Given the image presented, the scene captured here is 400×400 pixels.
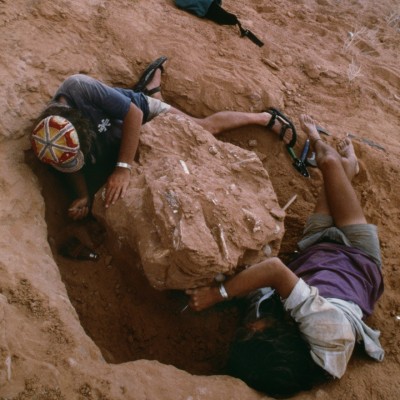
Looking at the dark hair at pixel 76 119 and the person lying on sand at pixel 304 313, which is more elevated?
the dark hair at pixel 76 119

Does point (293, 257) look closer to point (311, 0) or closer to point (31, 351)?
point (31, 351)

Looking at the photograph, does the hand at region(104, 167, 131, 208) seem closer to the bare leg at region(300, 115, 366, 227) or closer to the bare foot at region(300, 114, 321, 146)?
the bare leg at region(300, 115, 366, 227)

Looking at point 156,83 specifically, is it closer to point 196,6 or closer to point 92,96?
point 92,96

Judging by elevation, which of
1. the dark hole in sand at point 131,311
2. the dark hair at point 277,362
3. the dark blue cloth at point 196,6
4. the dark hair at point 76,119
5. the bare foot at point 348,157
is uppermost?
the dark blue cloth at point 196,6

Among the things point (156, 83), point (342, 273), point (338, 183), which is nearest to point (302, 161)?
point (338, 183)

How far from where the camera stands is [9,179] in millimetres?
2270

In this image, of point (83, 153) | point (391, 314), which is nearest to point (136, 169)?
point (83, 153)

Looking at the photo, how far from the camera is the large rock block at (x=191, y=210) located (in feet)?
6.61

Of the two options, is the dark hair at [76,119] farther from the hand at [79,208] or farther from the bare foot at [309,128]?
the bare foot at [309,128]

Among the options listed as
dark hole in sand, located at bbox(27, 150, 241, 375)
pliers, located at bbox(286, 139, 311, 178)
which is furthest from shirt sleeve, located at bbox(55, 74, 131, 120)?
pliers, located at bbox(286, 139, 311, 178)

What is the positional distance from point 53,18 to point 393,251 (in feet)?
9.16

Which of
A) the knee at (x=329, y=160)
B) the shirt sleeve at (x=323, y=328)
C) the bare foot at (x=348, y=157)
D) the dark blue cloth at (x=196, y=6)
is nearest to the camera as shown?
the shirt sleeve at (x=323, y=328)

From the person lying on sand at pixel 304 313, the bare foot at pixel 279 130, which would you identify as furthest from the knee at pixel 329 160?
the person lying on sand at pixel 304 313

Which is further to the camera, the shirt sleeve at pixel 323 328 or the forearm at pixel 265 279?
the forearm at pixel 265 279
